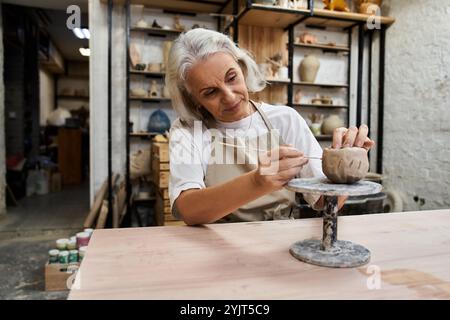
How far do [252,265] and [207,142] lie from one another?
794 mm

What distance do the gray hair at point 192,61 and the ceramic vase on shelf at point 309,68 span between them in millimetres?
3102

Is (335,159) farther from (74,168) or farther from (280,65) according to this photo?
(74,168)

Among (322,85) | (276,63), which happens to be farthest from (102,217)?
(322,85)

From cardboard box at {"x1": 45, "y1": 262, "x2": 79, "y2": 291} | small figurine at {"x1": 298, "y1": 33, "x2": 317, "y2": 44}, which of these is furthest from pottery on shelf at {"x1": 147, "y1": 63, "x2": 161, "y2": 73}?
cardboard box at {"x1": 45, "y1": 262, "x2": 79, "y2": 291}

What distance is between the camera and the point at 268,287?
2.56 ft

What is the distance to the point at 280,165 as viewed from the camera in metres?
0.98

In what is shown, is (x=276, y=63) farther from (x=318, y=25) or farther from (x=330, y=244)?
(x=330, y=244)

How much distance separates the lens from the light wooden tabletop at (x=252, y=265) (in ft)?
2.49

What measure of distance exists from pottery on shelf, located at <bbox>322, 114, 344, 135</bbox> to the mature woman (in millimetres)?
3097

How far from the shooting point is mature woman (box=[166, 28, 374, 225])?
4.11ft

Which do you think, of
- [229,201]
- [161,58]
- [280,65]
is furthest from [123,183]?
[229,201]

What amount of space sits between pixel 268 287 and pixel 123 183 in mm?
3763

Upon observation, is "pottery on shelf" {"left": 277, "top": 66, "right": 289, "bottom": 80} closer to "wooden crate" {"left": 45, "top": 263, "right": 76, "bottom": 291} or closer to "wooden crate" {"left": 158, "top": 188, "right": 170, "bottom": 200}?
"wooden crate" {"left": 158, "top": 188, "right": 170, "bottom": 200}
